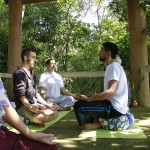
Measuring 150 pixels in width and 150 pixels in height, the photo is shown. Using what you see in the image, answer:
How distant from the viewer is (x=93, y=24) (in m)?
13.9

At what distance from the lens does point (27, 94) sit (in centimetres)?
335

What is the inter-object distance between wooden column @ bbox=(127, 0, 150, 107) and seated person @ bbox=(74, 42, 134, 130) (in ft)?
8.18

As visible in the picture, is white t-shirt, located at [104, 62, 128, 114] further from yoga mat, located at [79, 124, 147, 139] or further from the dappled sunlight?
the dappled sunlight

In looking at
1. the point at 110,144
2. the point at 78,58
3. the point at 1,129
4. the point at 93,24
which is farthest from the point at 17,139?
the point at 93,24

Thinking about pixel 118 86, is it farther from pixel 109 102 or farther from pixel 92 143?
pixel 92 143

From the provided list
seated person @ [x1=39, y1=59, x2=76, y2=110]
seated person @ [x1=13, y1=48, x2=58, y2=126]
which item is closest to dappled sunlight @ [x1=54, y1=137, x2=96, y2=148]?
seated person @ [x1=13, y1=48, x2=58, y2=126]

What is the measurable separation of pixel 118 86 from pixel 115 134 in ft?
1.74

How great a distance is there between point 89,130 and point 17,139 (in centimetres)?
183

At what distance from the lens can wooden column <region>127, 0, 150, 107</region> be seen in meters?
5.66

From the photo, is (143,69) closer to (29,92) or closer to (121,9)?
(29,92)

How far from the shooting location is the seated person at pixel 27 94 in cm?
323

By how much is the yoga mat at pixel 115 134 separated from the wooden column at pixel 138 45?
2543 mm

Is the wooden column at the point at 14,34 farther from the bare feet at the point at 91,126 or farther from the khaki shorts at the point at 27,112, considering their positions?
the bare feet at the point at 91,126

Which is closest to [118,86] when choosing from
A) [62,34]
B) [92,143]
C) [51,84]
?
[92,143]
